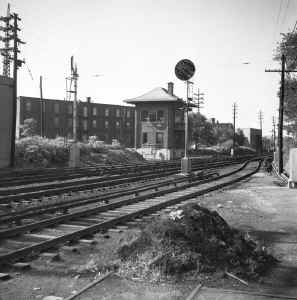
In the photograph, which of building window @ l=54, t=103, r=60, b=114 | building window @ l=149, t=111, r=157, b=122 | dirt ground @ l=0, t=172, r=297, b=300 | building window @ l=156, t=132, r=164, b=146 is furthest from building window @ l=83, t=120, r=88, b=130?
dirt ground @ l=0, t=172, r=297, b=300

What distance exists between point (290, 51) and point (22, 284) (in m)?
34.6

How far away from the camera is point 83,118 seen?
76812 millimetres

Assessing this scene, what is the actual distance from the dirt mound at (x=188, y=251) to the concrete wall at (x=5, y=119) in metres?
23.8

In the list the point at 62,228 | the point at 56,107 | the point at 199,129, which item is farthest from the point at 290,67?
the point at 56,107

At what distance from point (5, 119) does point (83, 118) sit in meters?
48.8

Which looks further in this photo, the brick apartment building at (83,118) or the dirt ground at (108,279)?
the brick apartment building at (83,118)

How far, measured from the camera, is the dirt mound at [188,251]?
5719mm

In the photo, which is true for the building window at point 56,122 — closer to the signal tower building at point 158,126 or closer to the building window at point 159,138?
the signal tower building at point 158,126

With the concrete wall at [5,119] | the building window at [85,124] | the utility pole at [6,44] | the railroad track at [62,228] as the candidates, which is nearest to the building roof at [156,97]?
the building window at [85,124]

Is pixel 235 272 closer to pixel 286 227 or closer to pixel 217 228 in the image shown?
pixel 217 228

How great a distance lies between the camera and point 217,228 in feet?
22.5

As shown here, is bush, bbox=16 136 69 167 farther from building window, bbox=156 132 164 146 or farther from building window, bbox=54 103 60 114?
building window, bbox=54 103 60 114

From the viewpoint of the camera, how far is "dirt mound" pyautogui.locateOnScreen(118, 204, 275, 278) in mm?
5719

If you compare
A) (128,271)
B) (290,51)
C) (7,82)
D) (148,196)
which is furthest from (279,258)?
(290,51)
